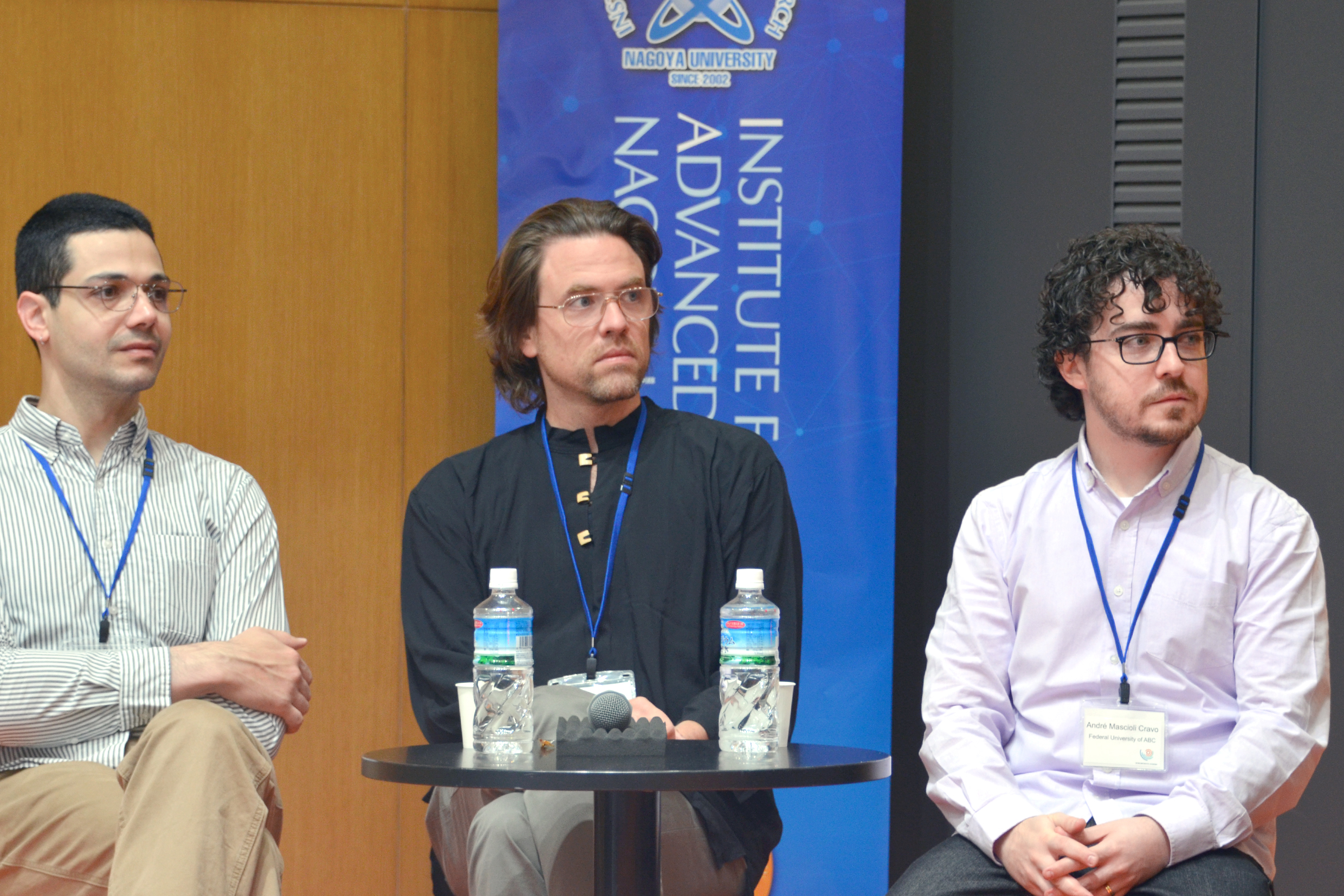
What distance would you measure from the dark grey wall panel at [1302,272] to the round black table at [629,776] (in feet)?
6.13

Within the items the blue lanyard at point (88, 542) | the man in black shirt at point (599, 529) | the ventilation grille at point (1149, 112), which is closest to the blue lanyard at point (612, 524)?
the man in black shirt at point (599, 529)

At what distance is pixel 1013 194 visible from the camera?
3.47 m

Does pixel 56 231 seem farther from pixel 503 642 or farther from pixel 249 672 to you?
pixel 503 642

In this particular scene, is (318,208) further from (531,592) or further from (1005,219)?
(1005,219)

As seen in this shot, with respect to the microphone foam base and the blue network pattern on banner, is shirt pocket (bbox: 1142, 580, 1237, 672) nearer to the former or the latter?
the microphone foam base

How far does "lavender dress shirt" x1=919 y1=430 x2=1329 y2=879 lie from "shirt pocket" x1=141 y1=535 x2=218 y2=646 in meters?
1.36

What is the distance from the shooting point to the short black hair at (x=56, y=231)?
8.48ft

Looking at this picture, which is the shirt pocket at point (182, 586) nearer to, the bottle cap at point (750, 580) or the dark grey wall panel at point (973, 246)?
the bottle cap at point (750, 580)

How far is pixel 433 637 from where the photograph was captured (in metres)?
2.44

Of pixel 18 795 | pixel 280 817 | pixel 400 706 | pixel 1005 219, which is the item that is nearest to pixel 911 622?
pixel 1005 219

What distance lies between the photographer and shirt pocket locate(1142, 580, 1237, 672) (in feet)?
7.06

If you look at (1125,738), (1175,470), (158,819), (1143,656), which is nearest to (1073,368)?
(1175,470)

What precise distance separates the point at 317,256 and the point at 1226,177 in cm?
235

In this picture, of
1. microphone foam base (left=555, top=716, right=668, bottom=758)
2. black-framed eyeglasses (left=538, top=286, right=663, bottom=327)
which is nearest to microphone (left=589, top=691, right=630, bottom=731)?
microphone foam base (left=555, top=716, right=668, bottom=758)
